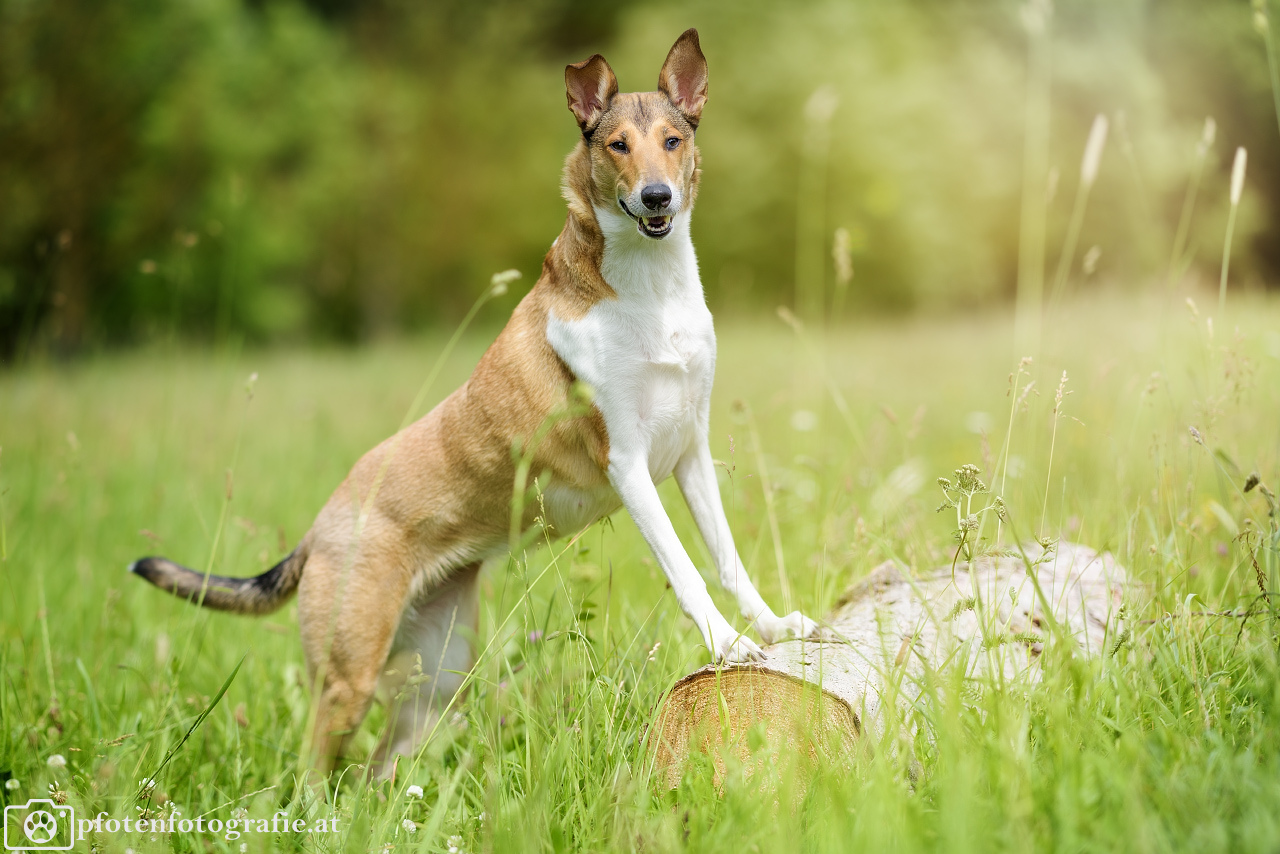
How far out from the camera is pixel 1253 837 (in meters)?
1.45

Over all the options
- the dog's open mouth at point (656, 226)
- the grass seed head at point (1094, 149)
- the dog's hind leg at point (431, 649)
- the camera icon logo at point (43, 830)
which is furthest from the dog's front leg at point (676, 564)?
the grass seed head at point (1094, 149)

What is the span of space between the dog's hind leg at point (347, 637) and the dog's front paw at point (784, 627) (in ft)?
4.19

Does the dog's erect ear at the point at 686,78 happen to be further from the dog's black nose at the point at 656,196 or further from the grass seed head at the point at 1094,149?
the grass seed head at the point at 1094,149

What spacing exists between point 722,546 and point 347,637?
1288mm

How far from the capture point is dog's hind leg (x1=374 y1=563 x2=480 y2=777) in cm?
319

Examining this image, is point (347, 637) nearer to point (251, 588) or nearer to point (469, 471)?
point (251, 588)

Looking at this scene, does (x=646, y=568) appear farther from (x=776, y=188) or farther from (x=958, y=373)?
(x=776, y=188)

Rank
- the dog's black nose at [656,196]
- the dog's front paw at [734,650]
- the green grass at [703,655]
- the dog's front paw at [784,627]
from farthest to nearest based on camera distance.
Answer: the dog's black nose at [656,196], the dog's front paw at [784,627], the dog's front paw at [734,650], the green grass at [703,655]

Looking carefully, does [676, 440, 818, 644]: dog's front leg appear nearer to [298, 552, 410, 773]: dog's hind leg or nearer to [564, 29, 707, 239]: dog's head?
[564, 29, 707, 239]: dog's head

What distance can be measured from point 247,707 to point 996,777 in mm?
2839

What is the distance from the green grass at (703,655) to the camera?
1710 mm

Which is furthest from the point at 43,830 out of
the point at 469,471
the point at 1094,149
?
the point at 1094,149

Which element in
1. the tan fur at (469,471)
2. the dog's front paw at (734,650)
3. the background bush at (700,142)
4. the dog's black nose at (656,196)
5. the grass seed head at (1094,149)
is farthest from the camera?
the background bush at (700,142)

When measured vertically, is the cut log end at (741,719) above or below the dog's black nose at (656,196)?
below
